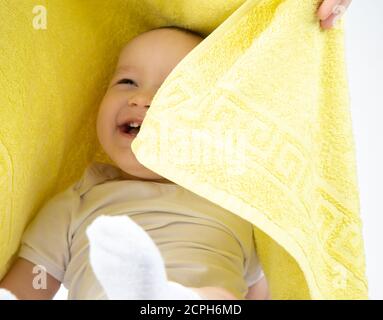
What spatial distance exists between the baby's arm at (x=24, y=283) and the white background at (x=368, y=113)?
545mm

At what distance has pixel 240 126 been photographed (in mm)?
715

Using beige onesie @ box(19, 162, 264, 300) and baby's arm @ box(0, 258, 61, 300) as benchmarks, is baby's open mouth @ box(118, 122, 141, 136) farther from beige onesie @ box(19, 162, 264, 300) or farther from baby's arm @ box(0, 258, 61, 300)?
baby's arm @ box(0, 258, 61, 300)

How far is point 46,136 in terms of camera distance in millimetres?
876

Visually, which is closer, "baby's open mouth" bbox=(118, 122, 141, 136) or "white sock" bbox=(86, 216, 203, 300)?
"white sock" bbox=(86, 216, 203, 300)

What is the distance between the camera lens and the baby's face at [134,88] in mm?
896

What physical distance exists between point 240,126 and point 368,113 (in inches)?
18.3

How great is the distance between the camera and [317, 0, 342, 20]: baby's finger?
0.76 metres

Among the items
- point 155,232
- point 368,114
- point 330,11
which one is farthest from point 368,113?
point 155,232

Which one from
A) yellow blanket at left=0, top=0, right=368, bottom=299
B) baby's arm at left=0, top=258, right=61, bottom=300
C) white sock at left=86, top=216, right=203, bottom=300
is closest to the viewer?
white sock at left=86, top=216, right=203, bottom=300

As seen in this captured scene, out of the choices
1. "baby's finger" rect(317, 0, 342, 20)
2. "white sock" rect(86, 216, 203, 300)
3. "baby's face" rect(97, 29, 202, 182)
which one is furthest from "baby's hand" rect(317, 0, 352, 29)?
"white sock" rect(86, 216, 203, 300)

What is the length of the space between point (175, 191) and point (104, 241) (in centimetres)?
37

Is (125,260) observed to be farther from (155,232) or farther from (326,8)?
(326,8)

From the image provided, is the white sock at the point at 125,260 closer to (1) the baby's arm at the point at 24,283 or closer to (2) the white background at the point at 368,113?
(1) the baby's arm at the point at 24,283

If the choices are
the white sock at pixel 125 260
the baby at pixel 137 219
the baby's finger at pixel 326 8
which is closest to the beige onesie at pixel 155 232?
the baby at pixel 137 219
